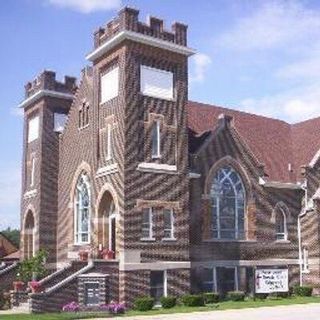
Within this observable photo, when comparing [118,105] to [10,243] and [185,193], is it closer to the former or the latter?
[185,193]

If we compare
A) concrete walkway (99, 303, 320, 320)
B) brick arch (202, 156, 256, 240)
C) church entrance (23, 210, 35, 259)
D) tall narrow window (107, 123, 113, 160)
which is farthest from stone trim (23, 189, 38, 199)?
concrete walkway (99, 303, 320, 320)

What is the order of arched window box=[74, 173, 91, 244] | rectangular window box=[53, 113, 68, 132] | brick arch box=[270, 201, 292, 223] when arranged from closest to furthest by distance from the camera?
arched window box=[74, 173, 91, 244]
brick arch box=[270, 201, 292, 223]
rectangular window box=[53, 113, 68, 132]

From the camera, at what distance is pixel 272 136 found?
4384 cm

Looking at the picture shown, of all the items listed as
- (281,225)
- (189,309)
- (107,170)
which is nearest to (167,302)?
(189,309)

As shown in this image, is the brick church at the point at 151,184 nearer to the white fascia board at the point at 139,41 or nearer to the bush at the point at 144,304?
the white fascia board at the point at 139,41

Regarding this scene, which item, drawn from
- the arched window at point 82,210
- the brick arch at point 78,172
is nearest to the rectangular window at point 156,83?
the brick arch at point 78,172

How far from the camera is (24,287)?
34.3 meters

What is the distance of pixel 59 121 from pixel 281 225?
15337 millimetres

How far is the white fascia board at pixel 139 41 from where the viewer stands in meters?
31.8

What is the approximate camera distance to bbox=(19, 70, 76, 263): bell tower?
39094 millimetres

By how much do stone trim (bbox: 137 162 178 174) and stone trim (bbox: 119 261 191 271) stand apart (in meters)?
4.56

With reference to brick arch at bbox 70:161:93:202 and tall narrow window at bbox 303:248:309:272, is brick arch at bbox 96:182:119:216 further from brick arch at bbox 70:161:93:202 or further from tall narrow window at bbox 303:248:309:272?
tall narrow window at bbox 303:248:309:272

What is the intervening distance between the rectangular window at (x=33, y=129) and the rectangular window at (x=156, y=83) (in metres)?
10.7

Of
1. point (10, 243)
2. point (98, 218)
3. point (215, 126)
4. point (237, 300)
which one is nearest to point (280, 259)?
point (237, 300)
